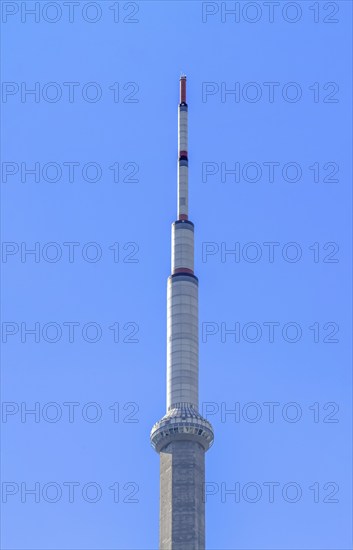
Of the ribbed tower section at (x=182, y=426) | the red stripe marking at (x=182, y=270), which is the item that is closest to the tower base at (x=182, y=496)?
the ribbed tower section at (x=182, y=426)

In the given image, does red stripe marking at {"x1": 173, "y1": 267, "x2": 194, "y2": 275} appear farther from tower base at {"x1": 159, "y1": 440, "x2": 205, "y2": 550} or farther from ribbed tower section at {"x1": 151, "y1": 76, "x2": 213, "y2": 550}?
tower base at {"x1": 159, "y1": 440, "x2": 205, "y2": 550}

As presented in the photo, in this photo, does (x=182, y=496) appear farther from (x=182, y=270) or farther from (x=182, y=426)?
(x=182, y=270)

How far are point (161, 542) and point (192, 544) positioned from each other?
5109 mm

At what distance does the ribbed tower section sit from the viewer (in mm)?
126500

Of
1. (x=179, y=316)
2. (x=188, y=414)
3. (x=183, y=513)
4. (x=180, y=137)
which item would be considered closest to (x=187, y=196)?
(x=180, y=137)

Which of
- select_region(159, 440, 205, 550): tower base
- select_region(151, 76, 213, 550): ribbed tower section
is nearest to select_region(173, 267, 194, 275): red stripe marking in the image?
select_region(151, 76, 213, 550): ribbed tower section

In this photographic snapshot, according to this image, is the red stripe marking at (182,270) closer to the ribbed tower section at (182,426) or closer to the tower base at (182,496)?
the ribbed tower section at (182,426)

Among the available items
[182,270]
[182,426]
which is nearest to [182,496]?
[182,426]

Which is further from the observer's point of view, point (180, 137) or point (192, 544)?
point (180, 137)

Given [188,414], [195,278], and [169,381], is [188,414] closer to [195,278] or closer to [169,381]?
[169,381]

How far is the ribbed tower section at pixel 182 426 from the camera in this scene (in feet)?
415

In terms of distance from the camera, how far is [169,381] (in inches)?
5394

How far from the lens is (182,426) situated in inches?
5108

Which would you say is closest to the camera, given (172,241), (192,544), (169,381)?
(192,544)
